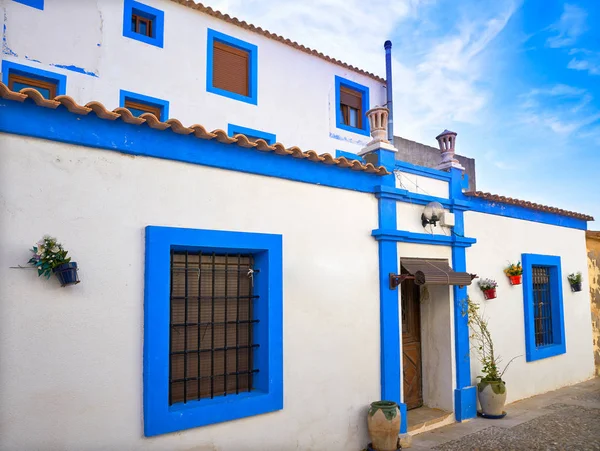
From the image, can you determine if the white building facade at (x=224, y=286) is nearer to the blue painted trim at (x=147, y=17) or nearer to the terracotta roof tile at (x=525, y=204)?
the terracotta roof tile at (x=525, y=204)

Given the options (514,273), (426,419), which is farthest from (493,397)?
(514,273)

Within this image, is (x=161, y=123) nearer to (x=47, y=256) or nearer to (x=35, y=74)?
(x=47, y=256)

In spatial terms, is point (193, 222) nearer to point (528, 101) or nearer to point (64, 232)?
point (64, 232)

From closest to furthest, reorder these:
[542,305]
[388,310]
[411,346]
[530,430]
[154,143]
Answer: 1. [154,143]
2. [388,310]
3. [530,430]
4. [411,346]
5. [542,305]

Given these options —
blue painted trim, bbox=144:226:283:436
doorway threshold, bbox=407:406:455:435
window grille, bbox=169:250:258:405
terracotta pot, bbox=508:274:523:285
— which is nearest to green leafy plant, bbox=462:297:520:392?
doorway threshold, bbox=407:406:455:435

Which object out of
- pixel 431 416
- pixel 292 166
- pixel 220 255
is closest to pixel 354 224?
pixel 292 166

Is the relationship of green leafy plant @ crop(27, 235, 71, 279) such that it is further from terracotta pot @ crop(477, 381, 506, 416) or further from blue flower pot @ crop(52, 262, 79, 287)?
terracotta pot @ crop(477, 381, 506, 416)

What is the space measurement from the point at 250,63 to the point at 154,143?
794 cm

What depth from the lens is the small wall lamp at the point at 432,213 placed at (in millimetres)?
6406

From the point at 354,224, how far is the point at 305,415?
2222mm

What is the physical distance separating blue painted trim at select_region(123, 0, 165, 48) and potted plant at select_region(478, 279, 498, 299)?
26.2ft

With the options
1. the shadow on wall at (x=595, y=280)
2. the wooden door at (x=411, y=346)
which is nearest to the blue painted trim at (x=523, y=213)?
the shadow on wall at (x=595, y=280)

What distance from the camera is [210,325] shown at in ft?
14.7

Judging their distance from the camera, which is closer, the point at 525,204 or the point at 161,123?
the point at 161,123
